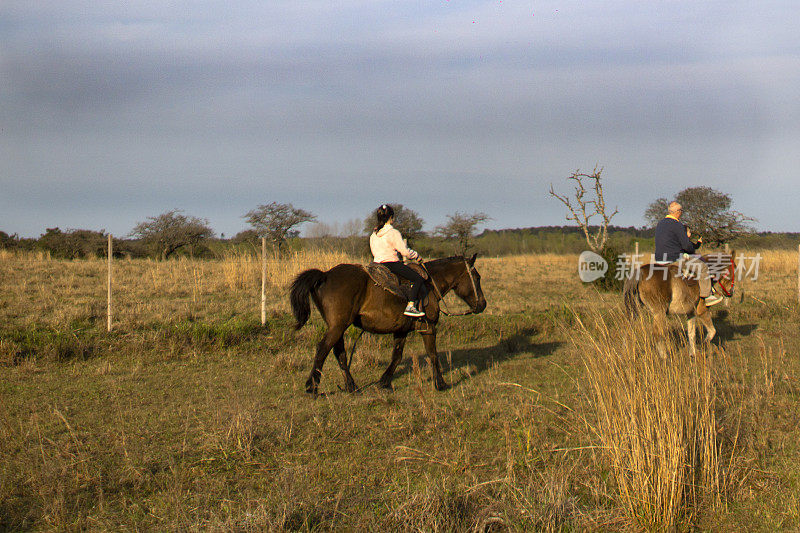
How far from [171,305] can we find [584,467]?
34.7 ft

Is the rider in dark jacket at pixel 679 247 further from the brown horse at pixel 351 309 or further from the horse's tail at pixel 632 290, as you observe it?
the brown horse at pixel 351 309

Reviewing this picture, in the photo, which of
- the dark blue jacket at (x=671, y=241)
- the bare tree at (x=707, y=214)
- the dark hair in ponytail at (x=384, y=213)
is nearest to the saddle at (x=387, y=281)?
the dark hair in ponytail at (x=384, y=213)

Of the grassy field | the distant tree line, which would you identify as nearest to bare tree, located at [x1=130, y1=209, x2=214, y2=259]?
the distant tree line

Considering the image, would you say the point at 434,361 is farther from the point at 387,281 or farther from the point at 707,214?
the point at 707,214

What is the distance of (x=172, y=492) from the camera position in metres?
4.32

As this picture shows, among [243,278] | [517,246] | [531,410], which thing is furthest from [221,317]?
[517,246]

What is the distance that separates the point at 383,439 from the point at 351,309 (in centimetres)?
210

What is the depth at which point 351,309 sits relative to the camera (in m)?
7.34

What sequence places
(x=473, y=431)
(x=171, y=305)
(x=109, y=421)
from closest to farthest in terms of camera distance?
(x=473, y=431)
(x=109, y=421)
(x=171, y=305)

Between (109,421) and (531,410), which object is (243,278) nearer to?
(109,421)

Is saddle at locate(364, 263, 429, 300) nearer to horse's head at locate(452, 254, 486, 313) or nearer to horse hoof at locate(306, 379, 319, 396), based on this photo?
horse's head at locate(452, 254, 486, 313)

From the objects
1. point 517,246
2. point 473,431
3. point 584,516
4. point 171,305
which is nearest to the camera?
point 584,516

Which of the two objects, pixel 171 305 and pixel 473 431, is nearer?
pixel 473 431

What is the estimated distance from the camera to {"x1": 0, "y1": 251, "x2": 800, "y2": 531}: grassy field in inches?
153
